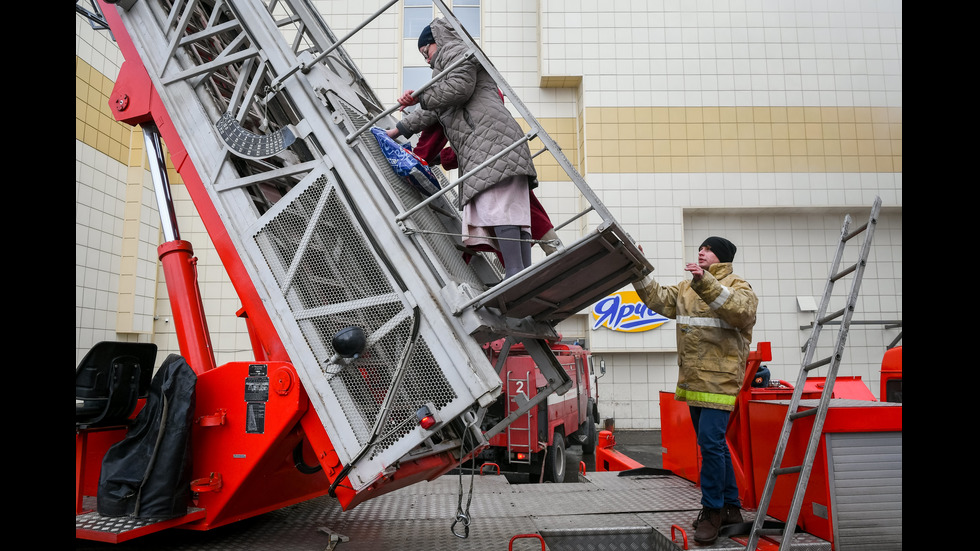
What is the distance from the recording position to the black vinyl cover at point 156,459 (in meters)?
3.07

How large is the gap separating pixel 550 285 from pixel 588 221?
409 inches

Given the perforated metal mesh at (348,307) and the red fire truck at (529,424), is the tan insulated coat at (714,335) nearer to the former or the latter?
the perforated metal mesh at (348,307)

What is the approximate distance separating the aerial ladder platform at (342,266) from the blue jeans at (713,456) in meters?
0.85

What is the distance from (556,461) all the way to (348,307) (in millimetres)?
5722

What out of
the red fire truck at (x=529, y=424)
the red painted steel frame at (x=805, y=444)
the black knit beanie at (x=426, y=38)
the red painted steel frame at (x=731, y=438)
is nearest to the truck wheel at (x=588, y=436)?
the red fire truck at (x=529, y=424)

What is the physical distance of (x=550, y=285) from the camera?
307 centimetres

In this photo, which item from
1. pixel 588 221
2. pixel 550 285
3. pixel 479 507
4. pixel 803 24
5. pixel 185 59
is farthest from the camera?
pixel 588 221

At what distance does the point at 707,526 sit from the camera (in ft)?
10.9

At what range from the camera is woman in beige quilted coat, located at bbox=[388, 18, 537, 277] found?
121 inches

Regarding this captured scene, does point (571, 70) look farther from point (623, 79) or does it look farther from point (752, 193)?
point (752, 193)

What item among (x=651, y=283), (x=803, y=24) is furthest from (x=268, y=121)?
(x=803, y=24)

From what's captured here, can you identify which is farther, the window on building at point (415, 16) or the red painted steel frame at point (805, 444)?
the window on building at point (415, 16)

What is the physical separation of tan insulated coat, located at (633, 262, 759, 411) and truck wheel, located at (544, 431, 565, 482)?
181 inches

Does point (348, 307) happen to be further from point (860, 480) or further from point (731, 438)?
point (731, 438)
